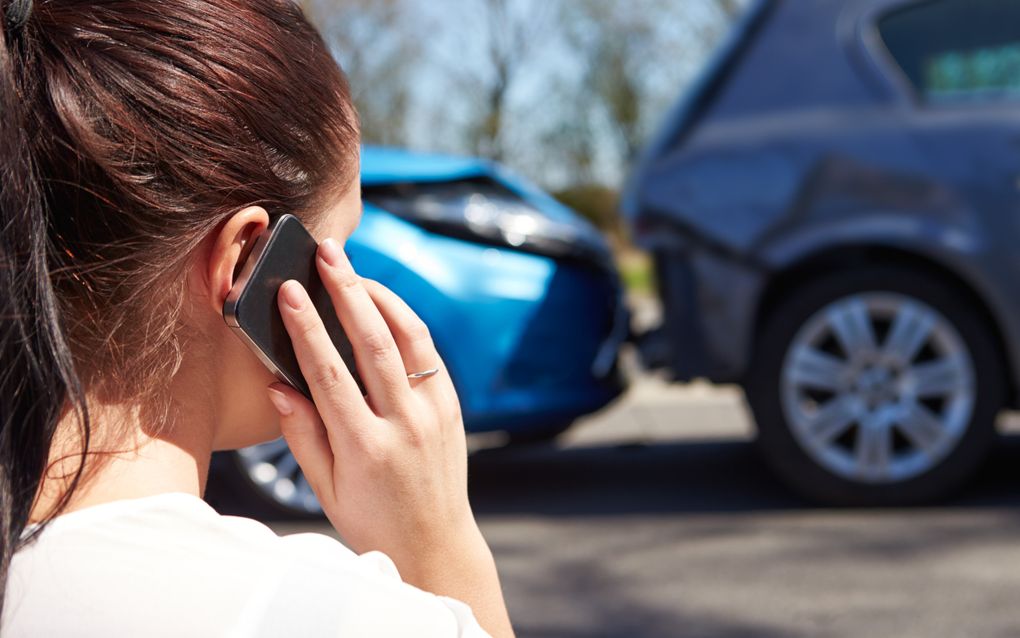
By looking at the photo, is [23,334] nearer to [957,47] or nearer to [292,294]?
[292,294]

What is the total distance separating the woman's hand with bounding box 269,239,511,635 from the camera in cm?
98

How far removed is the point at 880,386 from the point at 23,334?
3.22m

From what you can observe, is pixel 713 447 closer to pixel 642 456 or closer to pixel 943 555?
pixel 642 456

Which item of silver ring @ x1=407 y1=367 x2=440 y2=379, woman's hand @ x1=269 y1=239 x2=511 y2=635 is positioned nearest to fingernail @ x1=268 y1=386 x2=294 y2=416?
woman's hand @ x1=269 y1=239 x2=511 y2=635

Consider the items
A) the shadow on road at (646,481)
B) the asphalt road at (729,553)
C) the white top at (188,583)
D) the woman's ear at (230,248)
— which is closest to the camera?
the white top at (188,583)

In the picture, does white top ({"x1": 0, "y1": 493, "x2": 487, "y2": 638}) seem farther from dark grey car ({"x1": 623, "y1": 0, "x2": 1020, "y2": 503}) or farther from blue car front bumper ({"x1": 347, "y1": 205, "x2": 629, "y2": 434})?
dark grey car ({"x1": 623, "y1": 0, "x2": 1020, "y2": 503})

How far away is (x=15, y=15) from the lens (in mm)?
881

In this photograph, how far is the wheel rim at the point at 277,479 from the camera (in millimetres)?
3773

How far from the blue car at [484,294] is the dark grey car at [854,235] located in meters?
0.29

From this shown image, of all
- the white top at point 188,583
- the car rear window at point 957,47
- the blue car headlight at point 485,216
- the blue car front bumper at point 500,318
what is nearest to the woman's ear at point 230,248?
the white top at point 188,583

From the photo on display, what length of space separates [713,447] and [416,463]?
4063mm

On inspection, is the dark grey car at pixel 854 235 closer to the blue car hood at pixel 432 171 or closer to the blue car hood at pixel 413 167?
the blue car hood at pixel 432 171

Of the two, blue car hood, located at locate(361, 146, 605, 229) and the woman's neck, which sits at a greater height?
Result: blue car hood, located at locate(361, 146, 605, 229)

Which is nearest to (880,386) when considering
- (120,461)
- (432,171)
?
(432,171)
